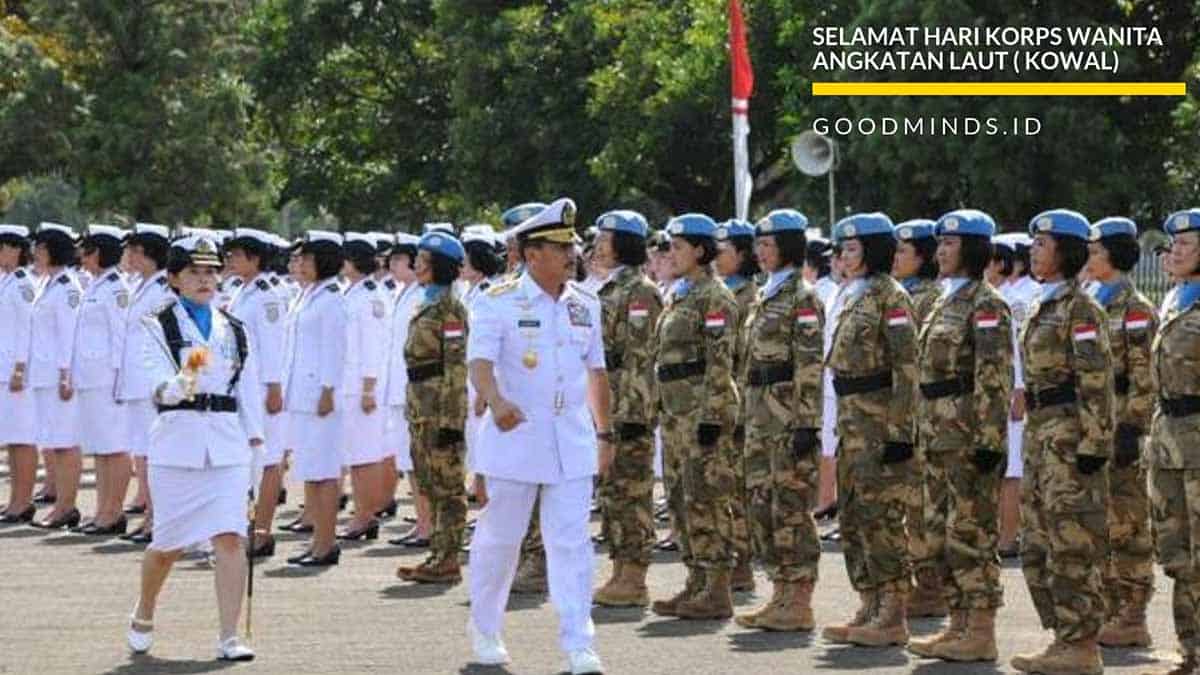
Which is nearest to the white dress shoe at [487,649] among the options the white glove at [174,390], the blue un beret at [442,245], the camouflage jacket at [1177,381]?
the white glove at [174,390]

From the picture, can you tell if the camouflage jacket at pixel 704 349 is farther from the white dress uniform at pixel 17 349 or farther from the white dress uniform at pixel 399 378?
the white dress uniform at pixel 17 349

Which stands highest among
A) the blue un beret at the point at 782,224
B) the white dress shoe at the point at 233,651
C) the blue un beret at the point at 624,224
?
the blue un beret at the point at 624,224

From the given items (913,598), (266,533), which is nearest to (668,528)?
(266,533)

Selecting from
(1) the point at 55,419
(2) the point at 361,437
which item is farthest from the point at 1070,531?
(1) the point at 55,419

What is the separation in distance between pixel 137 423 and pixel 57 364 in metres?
1.71

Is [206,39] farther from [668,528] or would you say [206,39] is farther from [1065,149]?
[668,528]

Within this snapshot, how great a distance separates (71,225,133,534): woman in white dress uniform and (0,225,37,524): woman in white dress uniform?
76cm

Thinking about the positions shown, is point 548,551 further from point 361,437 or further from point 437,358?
point 361,437

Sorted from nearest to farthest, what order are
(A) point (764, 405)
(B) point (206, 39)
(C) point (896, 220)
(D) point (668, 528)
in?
1. (A) point (764, 405)
2. (D) point (668, 528)
3. (C) point (896, 220)
4. (B) point (206, 39)

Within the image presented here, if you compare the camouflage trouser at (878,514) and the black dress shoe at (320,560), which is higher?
the camouflage trouser at (878,514)

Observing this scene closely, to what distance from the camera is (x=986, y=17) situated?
33125 millimetres

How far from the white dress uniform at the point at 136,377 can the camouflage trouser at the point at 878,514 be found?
6.16 m

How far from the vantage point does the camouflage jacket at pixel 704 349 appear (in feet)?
46.1

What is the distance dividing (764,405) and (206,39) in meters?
32.0
